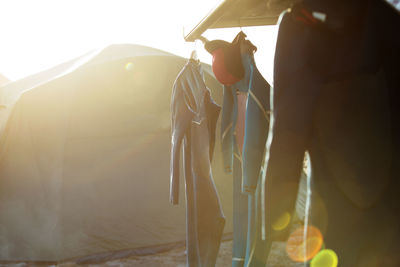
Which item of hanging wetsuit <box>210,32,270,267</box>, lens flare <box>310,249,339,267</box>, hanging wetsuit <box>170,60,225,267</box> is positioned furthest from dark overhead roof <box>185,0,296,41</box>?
lens flare <box>310,249,339,267</box>

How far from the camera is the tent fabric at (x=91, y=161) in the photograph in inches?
162

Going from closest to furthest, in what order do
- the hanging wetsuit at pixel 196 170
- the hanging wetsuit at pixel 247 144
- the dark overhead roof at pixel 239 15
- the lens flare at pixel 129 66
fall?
the dark overhead roof at pixel 239 15 → the hanging wetsuit at pixel 247 144 → the hanging wetsuit at pixel 196 170 → the lens flare at pixel 129 66

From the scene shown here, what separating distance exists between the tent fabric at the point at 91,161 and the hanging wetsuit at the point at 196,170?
1.82 metres

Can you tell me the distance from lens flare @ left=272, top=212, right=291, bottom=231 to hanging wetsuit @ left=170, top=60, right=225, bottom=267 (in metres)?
1.55

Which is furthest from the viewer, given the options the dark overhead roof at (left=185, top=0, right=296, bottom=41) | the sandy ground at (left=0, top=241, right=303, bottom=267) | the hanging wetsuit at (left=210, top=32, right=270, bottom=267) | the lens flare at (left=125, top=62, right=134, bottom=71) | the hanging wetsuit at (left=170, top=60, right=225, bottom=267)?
the lens flare at (left=125, top=62, right=134, bottom=71)

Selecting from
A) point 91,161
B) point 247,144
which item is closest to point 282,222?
point 247,144

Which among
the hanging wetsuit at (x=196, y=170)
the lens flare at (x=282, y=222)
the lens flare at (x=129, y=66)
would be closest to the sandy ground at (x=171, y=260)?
the hanging wetsuit at (x=196, y=170)

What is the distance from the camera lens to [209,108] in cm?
288

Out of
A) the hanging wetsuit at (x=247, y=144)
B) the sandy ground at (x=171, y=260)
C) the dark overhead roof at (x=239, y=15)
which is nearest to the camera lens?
the dark overhead roof at (x=239, y=15)

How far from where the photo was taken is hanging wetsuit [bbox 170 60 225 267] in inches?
110

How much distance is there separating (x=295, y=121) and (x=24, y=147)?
3771 mm

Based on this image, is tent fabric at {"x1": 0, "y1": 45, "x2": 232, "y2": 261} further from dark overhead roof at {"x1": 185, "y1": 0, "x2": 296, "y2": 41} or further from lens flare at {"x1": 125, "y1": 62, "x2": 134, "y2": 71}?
dark overhead roof at {"x1": 185, "y1": 0, "x2": 296, "y2": 41}

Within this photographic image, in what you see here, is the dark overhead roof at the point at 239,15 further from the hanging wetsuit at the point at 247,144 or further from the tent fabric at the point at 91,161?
the tent fabric at the point at 91,161

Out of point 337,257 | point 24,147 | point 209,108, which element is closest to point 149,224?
point 24,147
